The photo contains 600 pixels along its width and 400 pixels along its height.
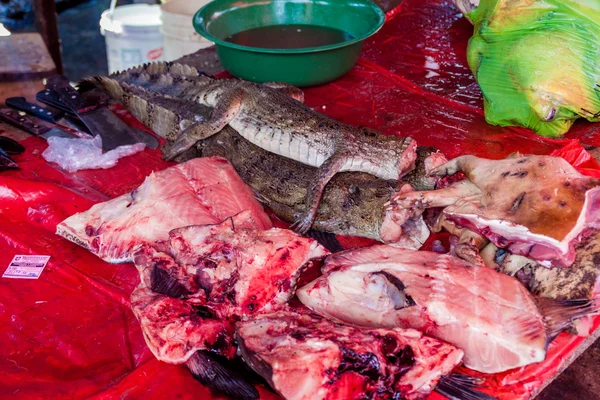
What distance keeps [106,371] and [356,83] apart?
2985 millimetres

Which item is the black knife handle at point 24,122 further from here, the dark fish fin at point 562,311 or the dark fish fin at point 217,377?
the dark fish fin at point 562,311

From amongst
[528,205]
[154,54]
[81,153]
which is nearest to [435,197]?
[528,205]

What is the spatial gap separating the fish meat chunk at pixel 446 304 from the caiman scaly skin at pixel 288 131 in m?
0.69

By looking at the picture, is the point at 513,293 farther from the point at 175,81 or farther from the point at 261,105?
the point at 175,81

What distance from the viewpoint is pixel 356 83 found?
457cm

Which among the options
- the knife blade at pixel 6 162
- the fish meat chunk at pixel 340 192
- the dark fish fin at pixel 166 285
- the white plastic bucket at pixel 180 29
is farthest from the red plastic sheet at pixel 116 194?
the white plastic bucket at pixel 180 29

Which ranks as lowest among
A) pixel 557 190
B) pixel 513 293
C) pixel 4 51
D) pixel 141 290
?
pixel 4 51

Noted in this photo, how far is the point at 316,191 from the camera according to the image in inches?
123

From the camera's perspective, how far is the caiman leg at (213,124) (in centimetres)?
361

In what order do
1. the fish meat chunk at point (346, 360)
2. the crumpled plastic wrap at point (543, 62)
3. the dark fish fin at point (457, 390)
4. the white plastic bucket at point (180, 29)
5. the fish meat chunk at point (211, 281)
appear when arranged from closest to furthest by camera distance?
the fish meat chunk at point (346, 360) < the dark fish fin at point (457, 390) < the fish meat chunk at point (211, 281) < the crumpled plastic wrap at point (543, 62) < the white plastic bucket at point (180, 29)

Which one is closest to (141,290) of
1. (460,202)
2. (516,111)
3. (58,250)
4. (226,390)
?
(226,390)

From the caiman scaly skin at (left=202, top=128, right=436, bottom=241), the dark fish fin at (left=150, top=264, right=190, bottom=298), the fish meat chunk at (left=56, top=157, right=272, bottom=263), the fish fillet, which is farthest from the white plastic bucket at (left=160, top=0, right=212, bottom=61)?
the fish fillet

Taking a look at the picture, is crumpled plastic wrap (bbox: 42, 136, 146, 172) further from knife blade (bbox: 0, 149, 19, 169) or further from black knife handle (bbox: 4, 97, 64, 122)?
black knife handle (bbox: 4, 97, 64, 122)

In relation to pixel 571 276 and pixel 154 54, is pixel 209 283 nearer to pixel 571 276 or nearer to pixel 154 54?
pixel 571 276
